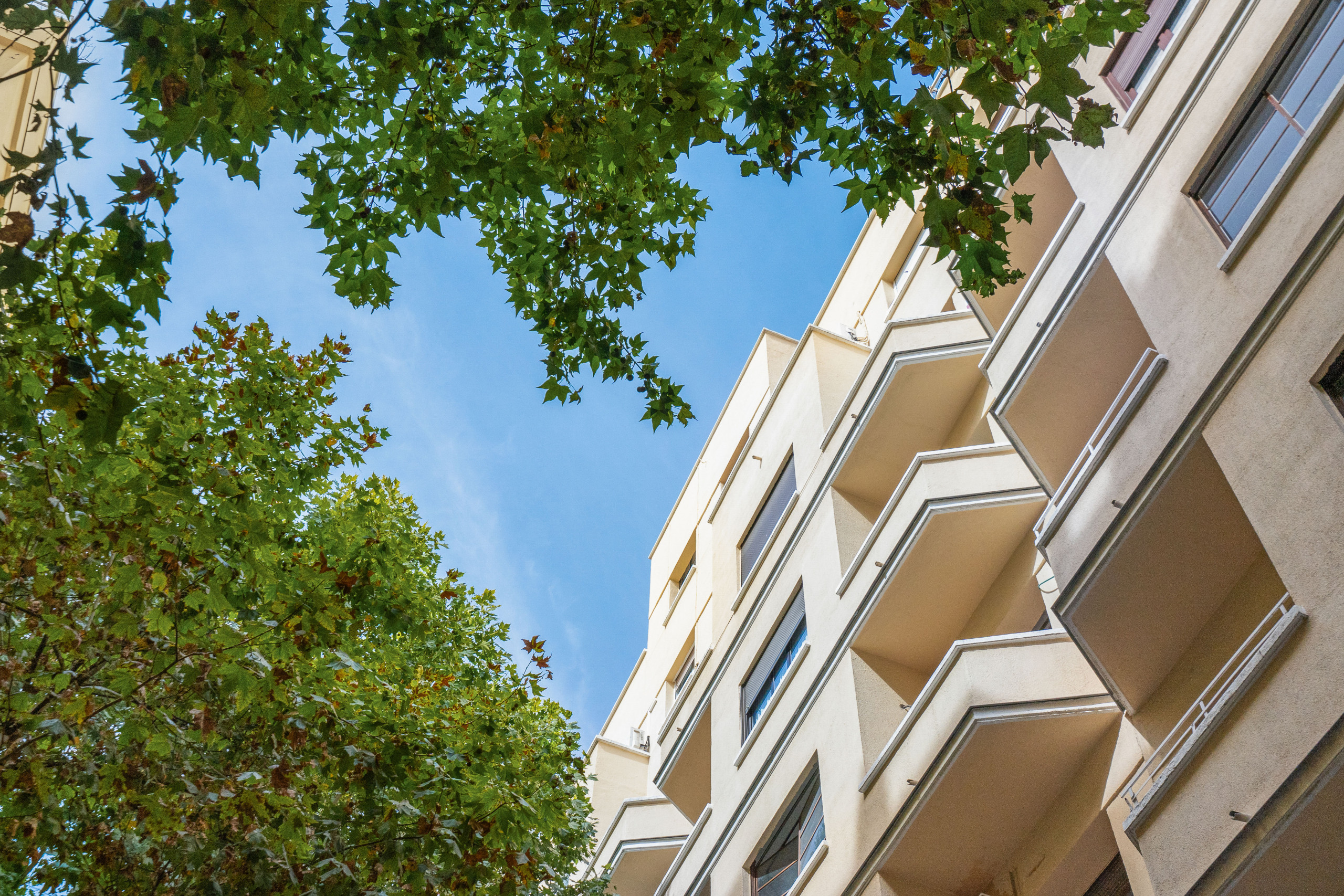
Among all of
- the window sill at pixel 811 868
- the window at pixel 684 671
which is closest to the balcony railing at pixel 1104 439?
the window sill at pixel 811 868

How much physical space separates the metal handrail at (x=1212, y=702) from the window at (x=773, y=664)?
6.70 meters

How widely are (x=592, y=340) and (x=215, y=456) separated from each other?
13.0 feet

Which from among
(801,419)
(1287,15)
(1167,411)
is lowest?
(1167,411)

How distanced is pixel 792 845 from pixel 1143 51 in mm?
9958

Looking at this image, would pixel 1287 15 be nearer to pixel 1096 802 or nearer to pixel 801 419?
pixel 1096 802

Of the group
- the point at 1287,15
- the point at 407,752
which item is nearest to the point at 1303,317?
the point at 1287,15

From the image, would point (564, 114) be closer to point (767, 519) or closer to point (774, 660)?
point (774, 660)

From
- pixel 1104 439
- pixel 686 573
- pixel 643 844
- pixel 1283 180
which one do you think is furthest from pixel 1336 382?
pixel 686 573

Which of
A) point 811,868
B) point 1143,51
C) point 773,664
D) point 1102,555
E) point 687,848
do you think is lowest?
point 811,868

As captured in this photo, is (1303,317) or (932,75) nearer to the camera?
(932,75)

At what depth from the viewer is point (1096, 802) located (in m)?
9.23

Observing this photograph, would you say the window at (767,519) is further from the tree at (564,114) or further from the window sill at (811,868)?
the tree at (564,114)

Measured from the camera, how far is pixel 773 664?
51.6 feet

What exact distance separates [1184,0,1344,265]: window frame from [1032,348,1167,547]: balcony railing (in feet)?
3.50
